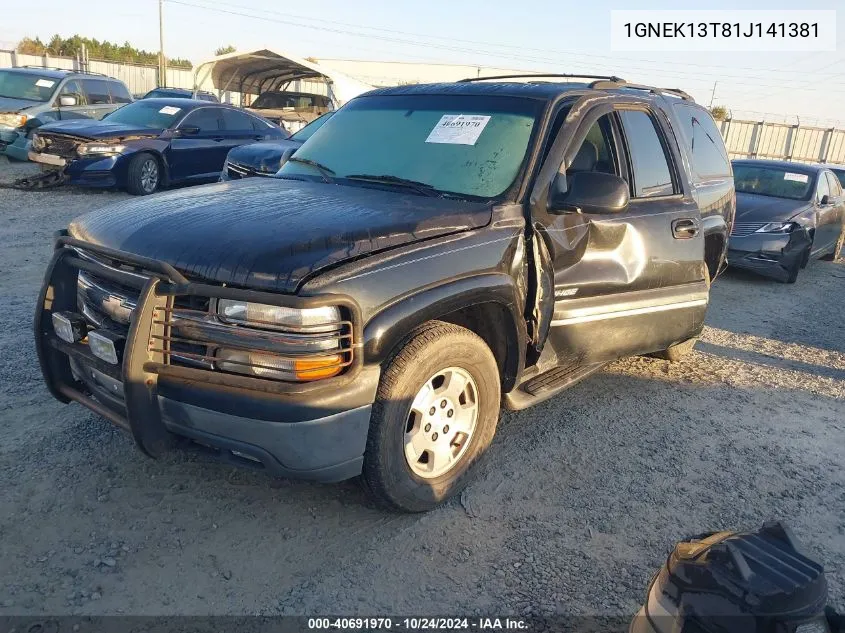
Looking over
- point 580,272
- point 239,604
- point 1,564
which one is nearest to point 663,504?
point 580,272

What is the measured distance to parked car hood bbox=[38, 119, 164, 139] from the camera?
1070 cm

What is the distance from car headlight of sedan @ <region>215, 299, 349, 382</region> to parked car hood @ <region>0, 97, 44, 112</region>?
13.6 meters

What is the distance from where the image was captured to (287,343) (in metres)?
2.56

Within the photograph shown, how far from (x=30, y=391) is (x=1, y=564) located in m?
1.68

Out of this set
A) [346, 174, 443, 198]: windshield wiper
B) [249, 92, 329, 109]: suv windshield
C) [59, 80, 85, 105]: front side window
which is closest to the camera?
[346, 174, 443, 198]: windshield wiper

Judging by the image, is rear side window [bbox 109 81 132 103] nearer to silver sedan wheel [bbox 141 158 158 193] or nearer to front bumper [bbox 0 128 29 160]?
front bumper [bbox 0 128 29 160]

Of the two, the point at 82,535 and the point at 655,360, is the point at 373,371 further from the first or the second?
the point at 655,360

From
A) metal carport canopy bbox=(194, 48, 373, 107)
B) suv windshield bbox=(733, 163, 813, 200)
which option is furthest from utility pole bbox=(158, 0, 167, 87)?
suv windshield bbox=(733, 163, 813, 200)

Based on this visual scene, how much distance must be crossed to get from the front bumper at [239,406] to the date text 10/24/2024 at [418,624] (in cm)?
52

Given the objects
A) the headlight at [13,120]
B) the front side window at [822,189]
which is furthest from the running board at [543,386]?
the headlight at [13,120]

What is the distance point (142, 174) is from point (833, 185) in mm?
10849

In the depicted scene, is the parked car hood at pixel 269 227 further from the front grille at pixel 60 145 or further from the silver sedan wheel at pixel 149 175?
the front grille at pixel 60 145

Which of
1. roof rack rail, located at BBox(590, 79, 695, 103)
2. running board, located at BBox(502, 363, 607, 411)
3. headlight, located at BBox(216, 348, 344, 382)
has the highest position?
roof rack rail, located at BBox(590, 79, 695, 103)

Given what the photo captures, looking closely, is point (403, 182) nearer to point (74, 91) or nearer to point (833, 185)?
point (833, 185)
